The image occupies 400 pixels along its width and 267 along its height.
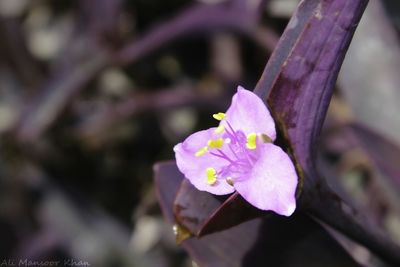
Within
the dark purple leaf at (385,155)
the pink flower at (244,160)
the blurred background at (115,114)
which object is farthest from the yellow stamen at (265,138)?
the blurred background at (115,114)

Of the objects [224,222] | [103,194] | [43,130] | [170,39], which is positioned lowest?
[103,194]

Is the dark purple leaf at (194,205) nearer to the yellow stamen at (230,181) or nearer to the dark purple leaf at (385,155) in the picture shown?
the yellow stamen at (230,181)

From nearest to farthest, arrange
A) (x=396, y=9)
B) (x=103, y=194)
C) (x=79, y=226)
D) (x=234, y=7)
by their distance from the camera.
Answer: (x=396, y=9) < (x=234, y=7) < (x=79, y=226) < (x=103, y=194)

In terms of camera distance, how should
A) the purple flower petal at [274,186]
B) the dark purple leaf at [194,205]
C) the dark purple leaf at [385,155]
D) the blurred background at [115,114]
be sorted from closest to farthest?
the purple flower petal at [274,186], the dark purple leaf at [194,205], the dark purple leaf at [385,155], the blurred background at [115,114]

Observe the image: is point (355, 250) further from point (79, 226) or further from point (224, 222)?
point (79, 226)

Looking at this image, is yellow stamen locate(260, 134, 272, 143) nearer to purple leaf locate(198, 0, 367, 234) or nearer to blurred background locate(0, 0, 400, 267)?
purple leaf locate(198, 0, 367, 234)

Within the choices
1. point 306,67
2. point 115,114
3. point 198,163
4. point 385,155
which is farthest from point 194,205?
point 115,114

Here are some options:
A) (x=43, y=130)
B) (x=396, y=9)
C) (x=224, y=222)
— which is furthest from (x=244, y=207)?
(x=43, y=130)
